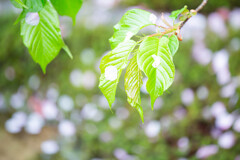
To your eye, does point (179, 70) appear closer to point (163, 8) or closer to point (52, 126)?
point (163, 8)

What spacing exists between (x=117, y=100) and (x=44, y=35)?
105cm

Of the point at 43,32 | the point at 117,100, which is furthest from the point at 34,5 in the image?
the point at 117,100

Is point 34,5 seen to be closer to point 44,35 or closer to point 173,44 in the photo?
point 44,35

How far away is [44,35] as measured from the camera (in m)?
0.45

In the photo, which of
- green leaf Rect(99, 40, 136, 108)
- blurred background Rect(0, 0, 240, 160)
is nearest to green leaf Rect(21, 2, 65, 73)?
green leaf Rect(99, 40, 136, 108)

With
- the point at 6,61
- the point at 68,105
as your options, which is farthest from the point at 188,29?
the point at 6,61

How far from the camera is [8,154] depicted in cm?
156

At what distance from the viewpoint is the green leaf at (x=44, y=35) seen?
1.46ft

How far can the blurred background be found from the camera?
4.68 ft

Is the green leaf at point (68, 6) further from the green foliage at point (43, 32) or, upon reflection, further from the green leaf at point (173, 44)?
the green leaf at point (173, 44)

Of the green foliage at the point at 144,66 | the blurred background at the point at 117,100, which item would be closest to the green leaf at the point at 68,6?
the green foliage at the point at 144,66

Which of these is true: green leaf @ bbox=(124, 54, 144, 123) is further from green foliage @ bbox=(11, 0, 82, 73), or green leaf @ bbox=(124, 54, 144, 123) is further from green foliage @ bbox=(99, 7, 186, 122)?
green foliage @ bbox=(11, 0, 82, 73)

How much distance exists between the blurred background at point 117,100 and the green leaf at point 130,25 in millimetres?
982

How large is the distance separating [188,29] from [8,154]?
1165 millimetres
